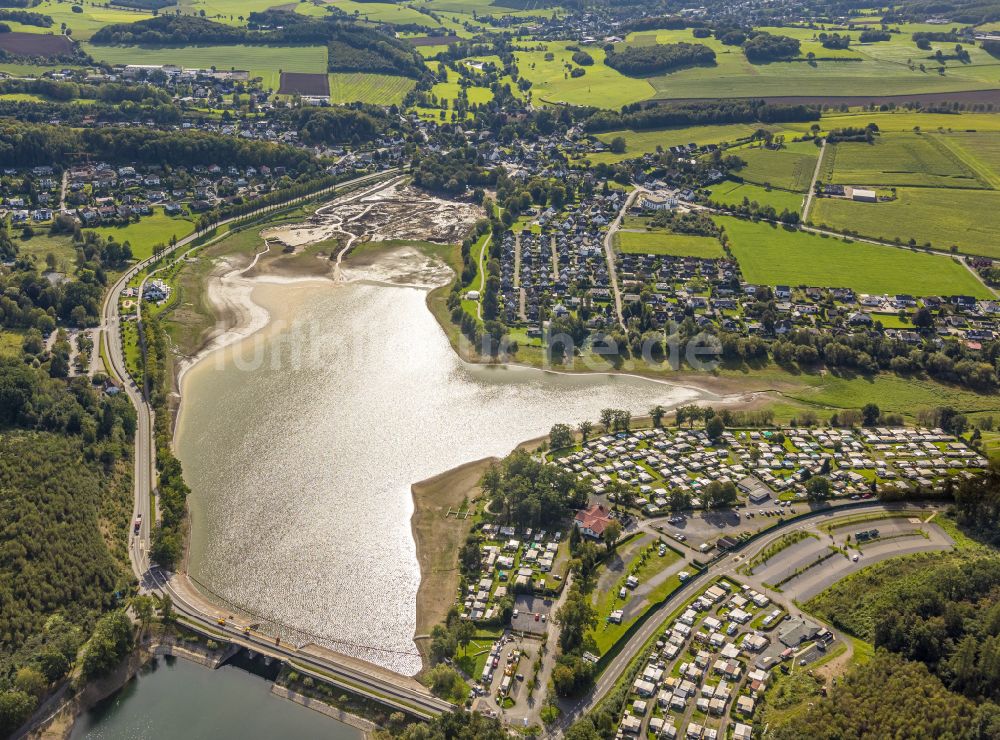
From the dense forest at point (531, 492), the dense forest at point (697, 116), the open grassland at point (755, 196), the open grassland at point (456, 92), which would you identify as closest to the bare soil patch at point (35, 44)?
the open grassland at point (456, 92)

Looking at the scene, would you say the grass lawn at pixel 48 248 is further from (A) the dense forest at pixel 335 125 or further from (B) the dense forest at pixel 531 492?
(B) the dense forest at pixel 531 492

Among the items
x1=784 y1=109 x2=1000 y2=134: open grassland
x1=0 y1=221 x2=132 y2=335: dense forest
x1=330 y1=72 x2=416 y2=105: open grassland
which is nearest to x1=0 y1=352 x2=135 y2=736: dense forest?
x1=0 y1=221 x2=132 y2=335: dense forest

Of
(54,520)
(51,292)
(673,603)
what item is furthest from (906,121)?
(54,520)

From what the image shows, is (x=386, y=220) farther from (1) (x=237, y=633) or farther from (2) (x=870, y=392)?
(1) (x=237, y=633)

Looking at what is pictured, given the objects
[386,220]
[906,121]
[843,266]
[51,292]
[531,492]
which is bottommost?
[531,492]

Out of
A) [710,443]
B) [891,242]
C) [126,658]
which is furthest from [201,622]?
[891,242]
